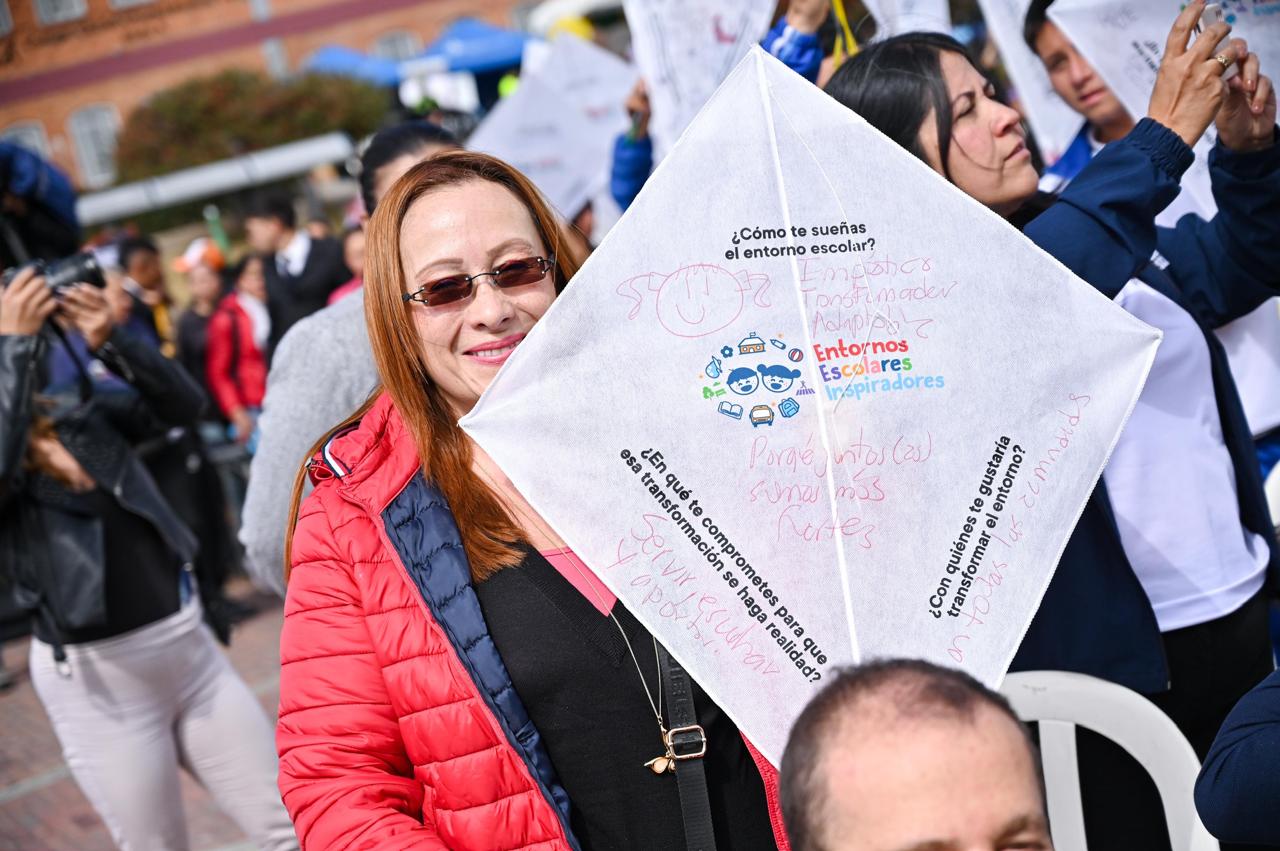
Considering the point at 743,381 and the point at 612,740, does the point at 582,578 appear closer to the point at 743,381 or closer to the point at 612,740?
the point at 612,740

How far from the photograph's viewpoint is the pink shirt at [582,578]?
1898 mm

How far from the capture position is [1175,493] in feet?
7.56

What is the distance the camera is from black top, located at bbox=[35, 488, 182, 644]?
342cm

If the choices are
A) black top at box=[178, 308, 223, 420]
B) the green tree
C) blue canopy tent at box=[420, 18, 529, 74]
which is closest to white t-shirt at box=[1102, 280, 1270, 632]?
black top at box=[178, 308, 223, 420]

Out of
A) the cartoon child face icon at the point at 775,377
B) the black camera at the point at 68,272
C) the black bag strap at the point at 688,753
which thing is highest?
the black camera at the point at 68,272

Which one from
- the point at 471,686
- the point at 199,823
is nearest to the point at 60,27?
the point at 199,823

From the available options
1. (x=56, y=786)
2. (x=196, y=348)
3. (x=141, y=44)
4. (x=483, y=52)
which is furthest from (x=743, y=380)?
(x=141, y=44)

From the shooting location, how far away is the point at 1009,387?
1692 mm

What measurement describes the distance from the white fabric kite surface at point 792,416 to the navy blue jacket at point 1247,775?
28 centimetres

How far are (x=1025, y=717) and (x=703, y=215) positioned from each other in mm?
1050

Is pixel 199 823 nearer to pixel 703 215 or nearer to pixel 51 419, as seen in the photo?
pixel 51 419

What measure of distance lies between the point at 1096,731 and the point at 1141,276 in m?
0.82

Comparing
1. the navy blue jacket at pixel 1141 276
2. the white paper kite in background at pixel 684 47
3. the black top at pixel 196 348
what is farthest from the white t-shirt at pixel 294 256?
the navy blue jacket at pixel 1141 276

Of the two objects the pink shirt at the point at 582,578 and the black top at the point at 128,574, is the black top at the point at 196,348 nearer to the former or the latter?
the black top at the point at 128,574
